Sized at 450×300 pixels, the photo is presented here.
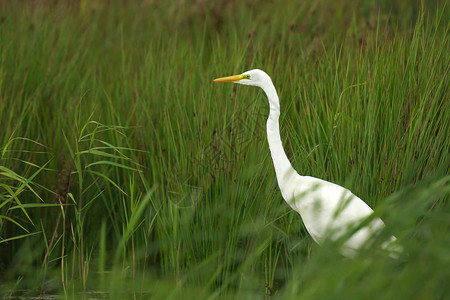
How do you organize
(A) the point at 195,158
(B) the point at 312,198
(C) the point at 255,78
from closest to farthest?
(B) the point at 312,198, (C) the point at 255,78, (A) the point at 195,158

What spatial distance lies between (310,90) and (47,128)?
1.52 metres

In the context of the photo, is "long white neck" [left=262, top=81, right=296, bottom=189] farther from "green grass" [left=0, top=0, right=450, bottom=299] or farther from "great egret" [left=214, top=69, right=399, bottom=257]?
"green grass" [left=0, top=0, right=450, bottom=299]

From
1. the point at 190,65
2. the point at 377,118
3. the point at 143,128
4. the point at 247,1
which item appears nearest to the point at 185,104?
the point at 143,128

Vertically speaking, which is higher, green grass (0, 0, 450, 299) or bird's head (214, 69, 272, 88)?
bird's head (214, 69, 272, 88)

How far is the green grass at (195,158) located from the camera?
10.5 feet

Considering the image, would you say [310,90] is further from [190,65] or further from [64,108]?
[64,108]

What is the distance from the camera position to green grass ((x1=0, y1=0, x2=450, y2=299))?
3.19 meters

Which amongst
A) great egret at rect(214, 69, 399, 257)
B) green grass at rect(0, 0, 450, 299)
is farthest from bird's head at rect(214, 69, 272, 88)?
green grass at rect(0, 0, 450, 299)

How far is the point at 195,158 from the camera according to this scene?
3547mm

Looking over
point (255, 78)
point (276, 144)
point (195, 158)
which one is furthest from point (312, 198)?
point (195, 158)

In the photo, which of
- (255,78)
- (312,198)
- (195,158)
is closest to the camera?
(312,198)

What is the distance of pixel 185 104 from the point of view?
4.02 m

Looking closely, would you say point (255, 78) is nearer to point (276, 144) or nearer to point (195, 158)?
point (276, 144)

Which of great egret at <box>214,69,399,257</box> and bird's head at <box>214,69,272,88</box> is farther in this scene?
bird's head at <box>214,69,272,88</box>
